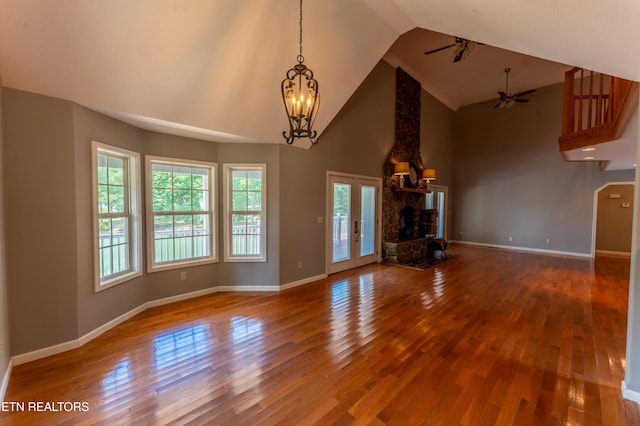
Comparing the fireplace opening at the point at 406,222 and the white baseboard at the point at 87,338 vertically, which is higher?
the fireplace opening at the point at 406,222

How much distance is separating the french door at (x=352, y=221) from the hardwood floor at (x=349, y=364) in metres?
1.46

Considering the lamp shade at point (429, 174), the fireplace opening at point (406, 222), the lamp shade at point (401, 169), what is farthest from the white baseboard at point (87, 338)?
the lamp shade at point (429, 174)

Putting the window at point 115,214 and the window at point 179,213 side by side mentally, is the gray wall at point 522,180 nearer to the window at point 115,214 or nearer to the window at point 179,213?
the window at point 179,213

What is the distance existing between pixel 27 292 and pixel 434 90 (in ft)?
32.5

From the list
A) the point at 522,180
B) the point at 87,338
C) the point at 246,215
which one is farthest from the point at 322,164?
the point at 522,180

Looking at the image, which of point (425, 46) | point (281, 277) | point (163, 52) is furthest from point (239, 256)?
point (425, 46)

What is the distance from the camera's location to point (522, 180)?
8.45 metres

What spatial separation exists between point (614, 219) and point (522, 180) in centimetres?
252

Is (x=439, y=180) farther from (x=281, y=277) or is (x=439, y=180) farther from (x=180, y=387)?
(x=180, y=387)

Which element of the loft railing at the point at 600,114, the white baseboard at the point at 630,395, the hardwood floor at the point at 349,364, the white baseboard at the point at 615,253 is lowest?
the hardwood floor at the point at 349,364

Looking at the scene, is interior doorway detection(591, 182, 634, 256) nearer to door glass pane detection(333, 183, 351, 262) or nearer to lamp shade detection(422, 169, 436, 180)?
lamp shade detection(422, 169, 436, 180)

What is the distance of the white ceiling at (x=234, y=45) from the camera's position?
1.89 metres

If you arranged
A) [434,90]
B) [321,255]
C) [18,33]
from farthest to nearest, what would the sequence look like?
[434,90] < [321,255] < [18,33]

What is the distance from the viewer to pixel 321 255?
525 centimetres
